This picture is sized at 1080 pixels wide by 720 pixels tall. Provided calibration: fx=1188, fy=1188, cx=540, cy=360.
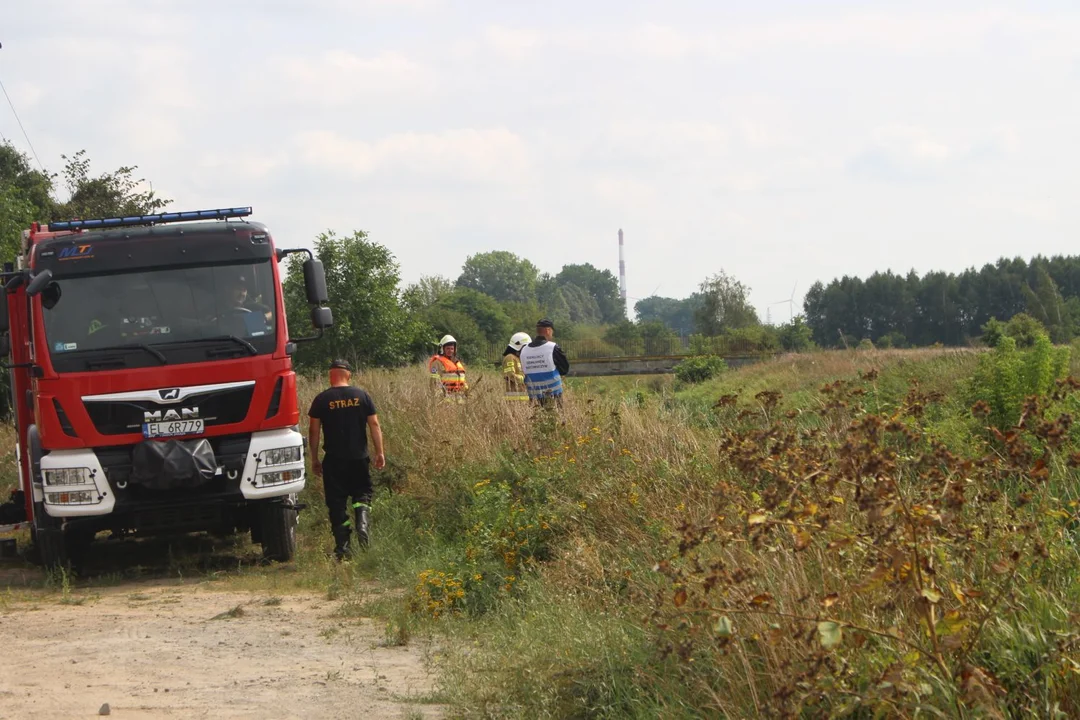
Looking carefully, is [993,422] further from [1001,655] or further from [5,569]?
[5,569]

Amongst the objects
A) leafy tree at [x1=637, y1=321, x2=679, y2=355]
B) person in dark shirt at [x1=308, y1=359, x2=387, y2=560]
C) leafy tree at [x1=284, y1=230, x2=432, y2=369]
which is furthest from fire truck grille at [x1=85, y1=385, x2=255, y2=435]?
leafy tree at [x1=637, y1=321, x2=679, y2=355]

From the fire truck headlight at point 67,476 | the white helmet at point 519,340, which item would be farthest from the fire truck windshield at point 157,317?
the white helmet at point 519,340

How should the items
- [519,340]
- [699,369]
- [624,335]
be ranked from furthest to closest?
[624,335] → [699,369] → [519,340]

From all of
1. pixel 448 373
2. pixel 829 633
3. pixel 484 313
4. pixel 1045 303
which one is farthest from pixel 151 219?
pixel 1045 303

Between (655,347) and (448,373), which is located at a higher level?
(655,347)

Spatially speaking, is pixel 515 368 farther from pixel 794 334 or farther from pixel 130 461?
pixel 794 334

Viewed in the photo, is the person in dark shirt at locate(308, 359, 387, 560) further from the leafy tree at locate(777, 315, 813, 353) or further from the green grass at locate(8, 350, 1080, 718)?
the leafy tree at locate(777, 315, 813, 353)

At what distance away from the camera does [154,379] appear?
32.7 feet

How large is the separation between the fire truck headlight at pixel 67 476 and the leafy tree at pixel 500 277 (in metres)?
152

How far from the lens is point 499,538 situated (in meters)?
9.49

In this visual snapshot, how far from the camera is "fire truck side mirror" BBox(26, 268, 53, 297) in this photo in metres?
9.86

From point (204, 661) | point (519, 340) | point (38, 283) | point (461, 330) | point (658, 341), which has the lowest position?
point (204, 661)

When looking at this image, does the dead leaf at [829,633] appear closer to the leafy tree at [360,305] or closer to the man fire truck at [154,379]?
the man fire truck at [154,379]

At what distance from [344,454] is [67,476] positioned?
2436mm
